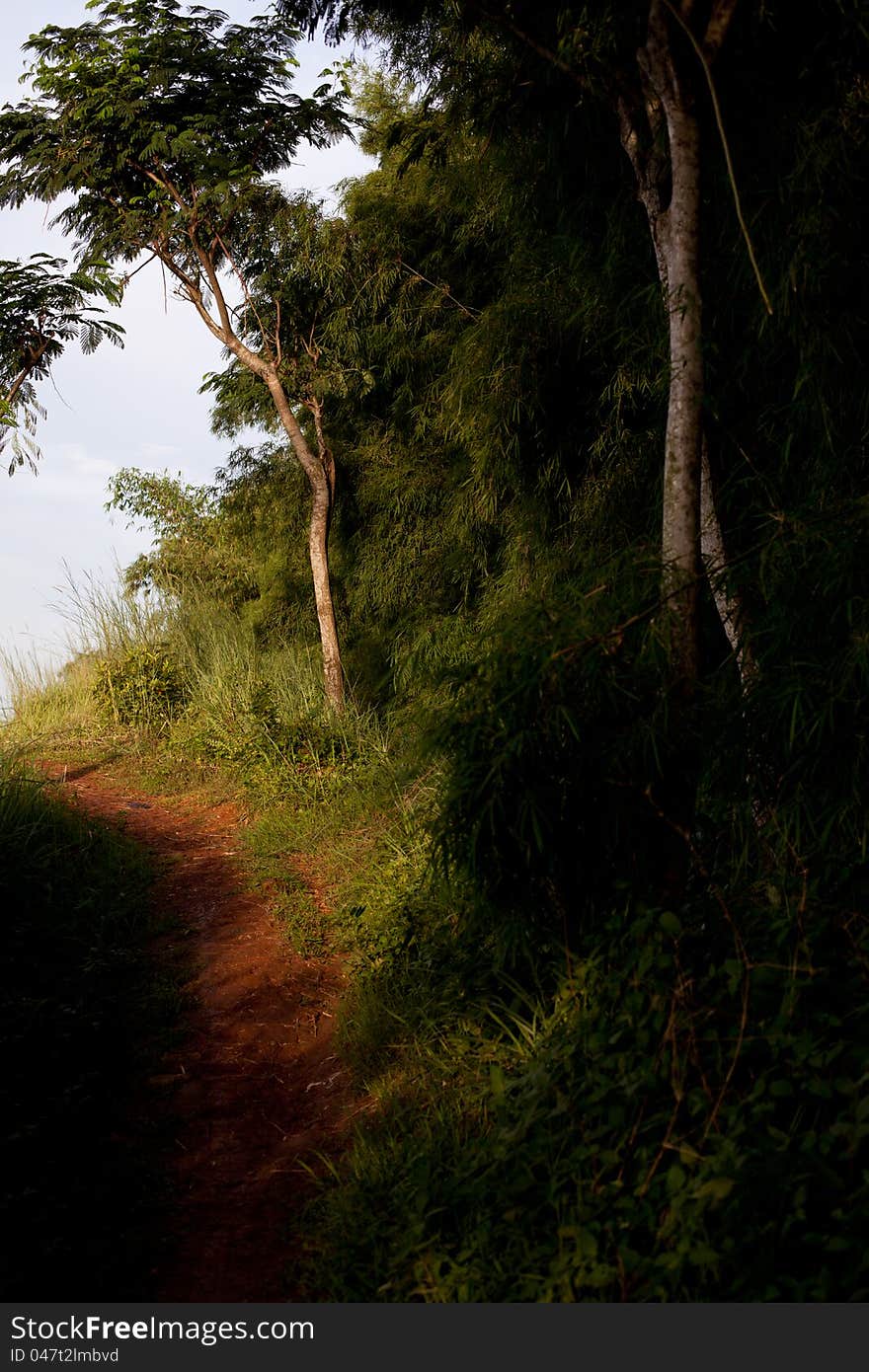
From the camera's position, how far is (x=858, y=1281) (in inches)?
71.8

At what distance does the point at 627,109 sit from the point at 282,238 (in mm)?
4523

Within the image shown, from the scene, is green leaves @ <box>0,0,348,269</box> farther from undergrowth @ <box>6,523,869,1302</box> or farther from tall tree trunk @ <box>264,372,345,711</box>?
undergrowth @ <box>6,523,869,1302</box>

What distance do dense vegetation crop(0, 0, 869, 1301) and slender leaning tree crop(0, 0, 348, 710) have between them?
165 cm

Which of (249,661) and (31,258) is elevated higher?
(31,258)

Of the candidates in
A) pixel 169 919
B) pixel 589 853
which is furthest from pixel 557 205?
pixel 169 919

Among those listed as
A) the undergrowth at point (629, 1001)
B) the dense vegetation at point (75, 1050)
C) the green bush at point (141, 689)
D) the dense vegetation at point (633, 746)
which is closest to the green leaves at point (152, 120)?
the dense vegetation at point (633, 746)

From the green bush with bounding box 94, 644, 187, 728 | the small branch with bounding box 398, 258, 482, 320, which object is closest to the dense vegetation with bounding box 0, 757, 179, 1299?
the green bush with bounding box 94, 644, 187, 728

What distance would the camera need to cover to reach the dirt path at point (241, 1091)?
264 cm

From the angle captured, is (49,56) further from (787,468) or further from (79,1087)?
(79,1087)

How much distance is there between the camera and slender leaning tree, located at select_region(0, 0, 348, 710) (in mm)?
6438

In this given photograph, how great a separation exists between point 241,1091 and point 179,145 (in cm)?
564

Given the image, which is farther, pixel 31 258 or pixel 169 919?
pixel 31 258

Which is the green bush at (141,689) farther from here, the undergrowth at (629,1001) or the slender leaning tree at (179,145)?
the undergrowth at (629,1001)

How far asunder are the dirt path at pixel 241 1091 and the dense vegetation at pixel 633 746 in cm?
16
